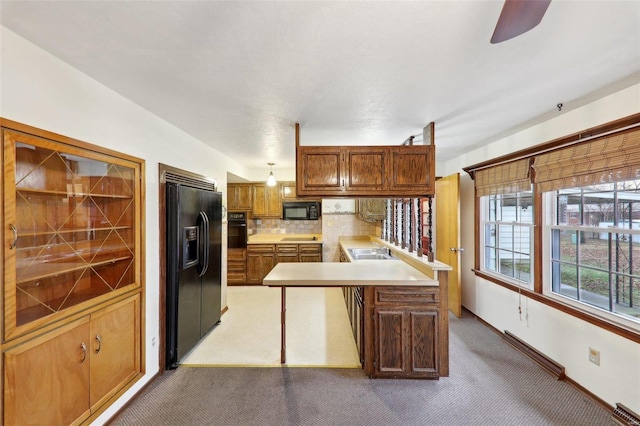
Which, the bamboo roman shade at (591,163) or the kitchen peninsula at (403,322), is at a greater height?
the bamboo roman shade at (591,163)

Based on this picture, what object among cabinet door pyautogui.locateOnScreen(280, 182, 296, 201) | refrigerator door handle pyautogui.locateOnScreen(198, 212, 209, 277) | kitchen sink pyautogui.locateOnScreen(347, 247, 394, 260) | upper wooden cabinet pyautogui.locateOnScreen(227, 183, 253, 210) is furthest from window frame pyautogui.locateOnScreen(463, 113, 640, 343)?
upper wooden cabinet pyautogui.locateOnScreen(227, 183, 253, 210)

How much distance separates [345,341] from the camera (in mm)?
2900

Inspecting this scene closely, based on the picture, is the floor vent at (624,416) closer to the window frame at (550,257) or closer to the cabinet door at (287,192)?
the window frame at (550,257)

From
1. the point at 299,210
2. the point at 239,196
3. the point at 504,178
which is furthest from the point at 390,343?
the point at 239,196

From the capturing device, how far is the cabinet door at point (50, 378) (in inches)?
49.1

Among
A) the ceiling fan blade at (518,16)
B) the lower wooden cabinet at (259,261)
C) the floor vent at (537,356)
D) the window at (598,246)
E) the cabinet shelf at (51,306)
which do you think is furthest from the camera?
the lower wooden cabinet at (259,261)

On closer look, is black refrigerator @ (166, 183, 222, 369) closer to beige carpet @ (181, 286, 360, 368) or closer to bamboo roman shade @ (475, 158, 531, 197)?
beige carpet @ (181, 286, 360, 368)

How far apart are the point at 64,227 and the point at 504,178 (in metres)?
4.06

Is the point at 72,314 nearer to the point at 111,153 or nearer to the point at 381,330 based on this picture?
the point at 111,153

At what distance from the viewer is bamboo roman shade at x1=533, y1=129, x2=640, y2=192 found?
1.74 meters

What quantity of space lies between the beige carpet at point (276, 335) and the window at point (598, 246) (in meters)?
2.15

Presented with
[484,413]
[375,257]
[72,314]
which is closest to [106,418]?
[72,314]

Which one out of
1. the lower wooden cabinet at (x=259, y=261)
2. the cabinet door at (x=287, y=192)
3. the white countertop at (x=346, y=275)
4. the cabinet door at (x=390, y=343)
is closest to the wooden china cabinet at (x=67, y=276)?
the white countertop at (x=346, y=275)

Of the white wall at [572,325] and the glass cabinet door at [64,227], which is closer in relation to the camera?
the glass cabinet door at [64,227]
